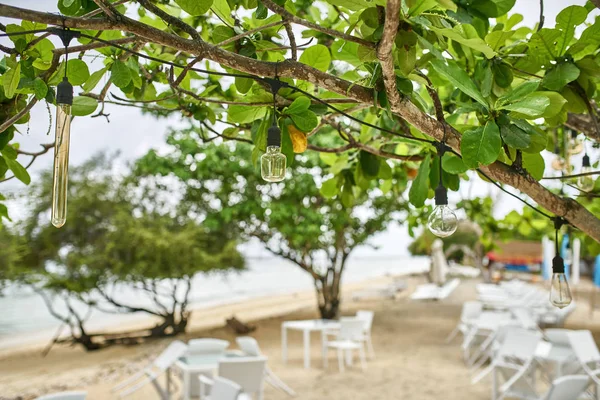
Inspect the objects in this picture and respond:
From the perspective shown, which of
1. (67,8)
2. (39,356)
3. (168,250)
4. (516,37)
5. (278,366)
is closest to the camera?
(67,8)

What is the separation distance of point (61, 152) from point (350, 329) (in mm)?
6480

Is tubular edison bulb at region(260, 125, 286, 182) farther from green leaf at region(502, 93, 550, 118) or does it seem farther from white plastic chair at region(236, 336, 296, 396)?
white plastic chair at region(236, 336, 296, 396)

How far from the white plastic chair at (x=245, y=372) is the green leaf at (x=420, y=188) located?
323 cm

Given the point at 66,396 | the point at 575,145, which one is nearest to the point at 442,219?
the point at 575,145

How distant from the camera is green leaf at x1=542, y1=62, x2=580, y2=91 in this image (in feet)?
3.82

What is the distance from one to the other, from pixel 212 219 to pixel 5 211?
7289mm

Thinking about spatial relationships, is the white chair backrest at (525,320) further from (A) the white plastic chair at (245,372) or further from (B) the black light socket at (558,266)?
(B) the black light socket at (558,266)

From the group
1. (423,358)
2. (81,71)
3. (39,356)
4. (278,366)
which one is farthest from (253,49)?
(39,356)

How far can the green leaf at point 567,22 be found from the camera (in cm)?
112

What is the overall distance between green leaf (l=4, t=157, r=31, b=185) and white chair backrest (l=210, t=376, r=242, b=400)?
6.58ft

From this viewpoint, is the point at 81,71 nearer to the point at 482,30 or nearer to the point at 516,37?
the point at 482,30

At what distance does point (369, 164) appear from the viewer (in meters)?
1.64

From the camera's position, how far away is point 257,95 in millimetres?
1173

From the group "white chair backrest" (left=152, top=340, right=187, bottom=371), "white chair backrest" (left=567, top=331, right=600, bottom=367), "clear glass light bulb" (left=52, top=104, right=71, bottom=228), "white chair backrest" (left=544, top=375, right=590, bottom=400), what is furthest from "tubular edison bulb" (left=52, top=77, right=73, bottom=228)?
"white chair backrest" (left=567, top=331, right=600, bottom=367)
